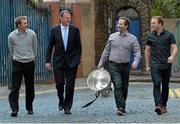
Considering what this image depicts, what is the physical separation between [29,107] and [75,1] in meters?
12.0

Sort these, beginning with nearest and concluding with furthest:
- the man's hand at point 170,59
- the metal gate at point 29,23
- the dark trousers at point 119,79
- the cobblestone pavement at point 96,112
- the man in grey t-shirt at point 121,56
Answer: the cobblestone pavement at point 96,112 → the man's hand at point 170,59 → the dark trousers at point 119,79 → the man in grey t-shirt at point 121,56 → the metal gate at point 29,23

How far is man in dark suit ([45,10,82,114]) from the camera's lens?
39.1 feet

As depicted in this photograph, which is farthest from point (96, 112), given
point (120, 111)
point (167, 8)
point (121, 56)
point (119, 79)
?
point (167, 8)

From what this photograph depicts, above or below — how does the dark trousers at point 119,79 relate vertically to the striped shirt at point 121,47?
below

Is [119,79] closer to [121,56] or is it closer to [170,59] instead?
[121,56]

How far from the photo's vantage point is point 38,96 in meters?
17.0

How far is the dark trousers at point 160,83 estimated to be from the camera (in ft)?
38.5

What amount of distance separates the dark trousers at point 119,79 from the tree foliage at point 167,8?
1381cm

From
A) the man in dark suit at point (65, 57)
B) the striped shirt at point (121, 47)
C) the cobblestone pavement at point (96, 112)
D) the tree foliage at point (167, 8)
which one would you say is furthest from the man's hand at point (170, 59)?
the tree foliage at point (167, 8)

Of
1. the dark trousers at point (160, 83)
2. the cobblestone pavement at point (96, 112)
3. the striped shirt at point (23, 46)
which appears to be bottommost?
the cobblestone pavement at point (96, 112)

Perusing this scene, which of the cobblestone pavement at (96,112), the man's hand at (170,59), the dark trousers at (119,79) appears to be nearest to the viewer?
the cobblestone pavement at (96,112)

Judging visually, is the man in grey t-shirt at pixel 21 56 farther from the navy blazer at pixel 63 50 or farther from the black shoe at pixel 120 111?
the black shoe at pixel 120 111

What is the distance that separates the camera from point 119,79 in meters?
11.9

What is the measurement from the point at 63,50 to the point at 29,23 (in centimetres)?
921
